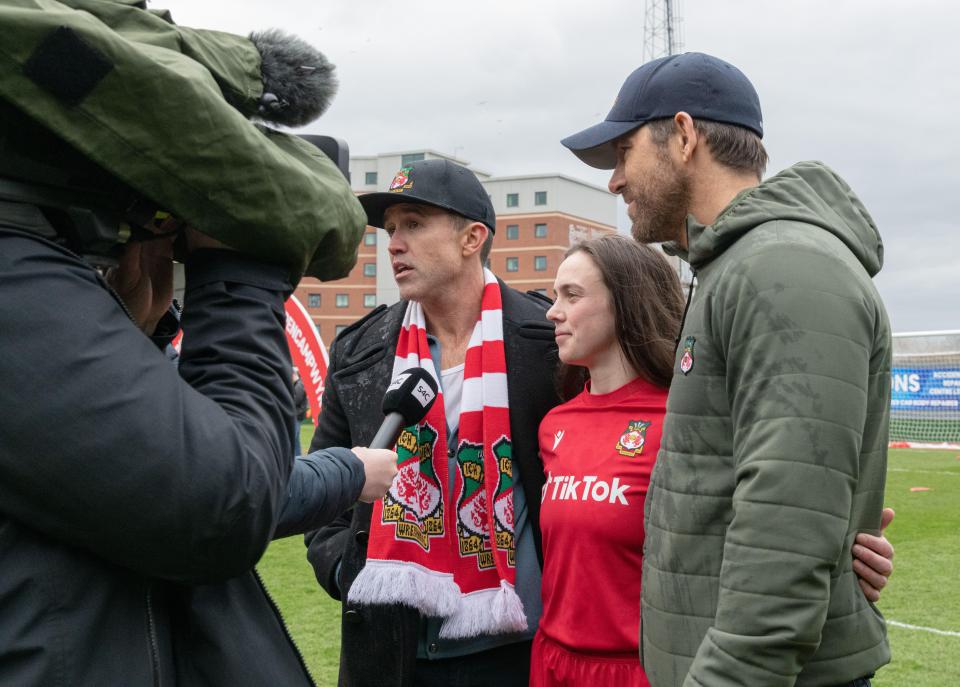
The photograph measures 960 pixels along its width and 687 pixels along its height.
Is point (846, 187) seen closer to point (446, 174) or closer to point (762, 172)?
point (762, 172)

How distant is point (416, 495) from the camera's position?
10.3ft

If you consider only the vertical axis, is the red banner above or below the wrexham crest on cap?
below

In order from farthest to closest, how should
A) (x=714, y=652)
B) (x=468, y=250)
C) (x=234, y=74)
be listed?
(x=468, y=250) → (x=714, y=652) → (x=234, y=74)

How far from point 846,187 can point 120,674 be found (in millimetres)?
1787

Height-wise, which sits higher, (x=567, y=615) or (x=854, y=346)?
(x=854, y=346)

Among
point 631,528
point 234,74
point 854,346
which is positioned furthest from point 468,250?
point 234,74

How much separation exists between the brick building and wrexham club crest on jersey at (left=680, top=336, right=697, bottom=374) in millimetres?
71131

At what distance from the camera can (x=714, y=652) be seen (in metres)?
1.82

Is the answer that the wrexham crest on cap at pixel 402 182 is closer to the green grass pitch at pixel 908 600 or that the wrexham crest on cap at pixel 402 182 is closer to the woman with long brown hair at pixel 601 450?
the woman with long brown hair at pixel 601 450

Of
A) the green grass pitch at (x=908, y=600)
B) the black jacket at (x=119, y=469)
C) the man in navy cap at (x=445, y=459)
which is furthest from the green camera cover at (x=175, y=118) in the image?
the green grass pitch at (x=908, y=600)

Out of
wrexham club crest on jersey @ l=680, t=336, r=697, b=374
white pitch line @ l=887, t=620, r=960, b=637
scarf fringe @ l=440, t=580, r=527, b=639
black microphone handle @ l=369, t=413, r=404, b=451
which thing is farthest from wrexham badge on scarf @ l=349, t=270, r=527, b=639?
white pitch line @ l=887, t=620, r=960, b=637

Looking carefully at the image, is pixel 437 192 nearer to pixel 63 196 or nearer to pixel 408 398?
pixel 408 398

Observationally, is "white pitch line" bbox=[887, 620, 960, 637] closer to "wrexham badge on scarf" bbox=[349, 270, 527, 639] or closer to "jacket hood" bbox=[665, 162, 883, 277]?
"wrexham badge on scarf" bbox=[349, 270, 527, 639]

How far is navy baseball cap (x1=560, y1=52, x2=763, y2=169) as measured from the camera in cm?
236
